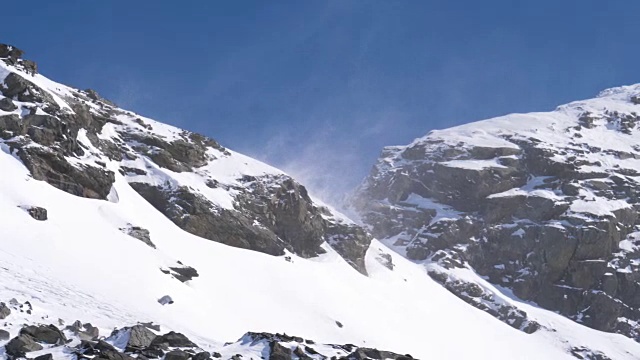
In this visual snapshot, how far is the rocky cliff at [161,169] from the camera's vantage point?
2785 inches

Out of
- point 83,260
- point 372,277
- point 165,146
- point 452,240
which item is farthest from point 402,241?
point 83,260

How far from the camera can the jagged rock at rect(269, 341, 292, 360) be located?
32.8 meters

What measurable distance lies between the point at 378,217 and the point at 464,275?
27.5 meters

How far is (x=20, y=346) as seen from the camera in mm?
29438

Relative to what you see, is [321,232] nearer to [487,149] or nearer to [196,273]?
[196,273]

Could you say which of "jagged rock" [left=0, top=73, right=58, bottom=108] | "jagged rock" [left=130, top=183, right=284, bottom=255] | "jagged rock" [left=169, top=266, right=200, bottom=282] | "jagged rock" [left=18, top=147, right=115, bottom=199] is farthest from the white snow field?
"jagged rock" [left=0, top=73, right=58, bottom=108]

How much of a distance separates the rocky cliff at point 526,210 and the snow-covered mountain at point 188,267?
300 inches

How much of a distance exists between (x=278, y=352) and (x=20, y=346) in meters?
9.50

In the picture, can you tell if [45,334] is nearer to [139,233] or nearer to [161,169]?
[139,233]

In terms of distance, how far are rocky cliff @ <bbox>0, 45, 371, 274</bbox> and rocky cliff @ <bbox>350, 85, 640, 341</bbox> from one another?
3320cm

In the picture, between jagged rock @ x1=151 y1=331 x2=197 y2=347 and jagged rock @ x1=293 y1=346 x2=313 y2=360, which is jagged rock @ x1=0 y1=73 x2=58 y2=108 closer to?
jagged rock @ x1=151 y1=331 x2=197 y2=347

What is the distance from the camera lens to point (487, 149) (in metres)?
163

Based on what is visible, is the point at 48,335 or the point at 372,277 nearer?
the point at 48,335

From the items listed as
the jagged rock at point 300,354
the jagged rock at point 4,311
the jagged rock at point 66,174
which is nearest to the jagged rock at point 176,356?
the jagged rock at point 300,354
